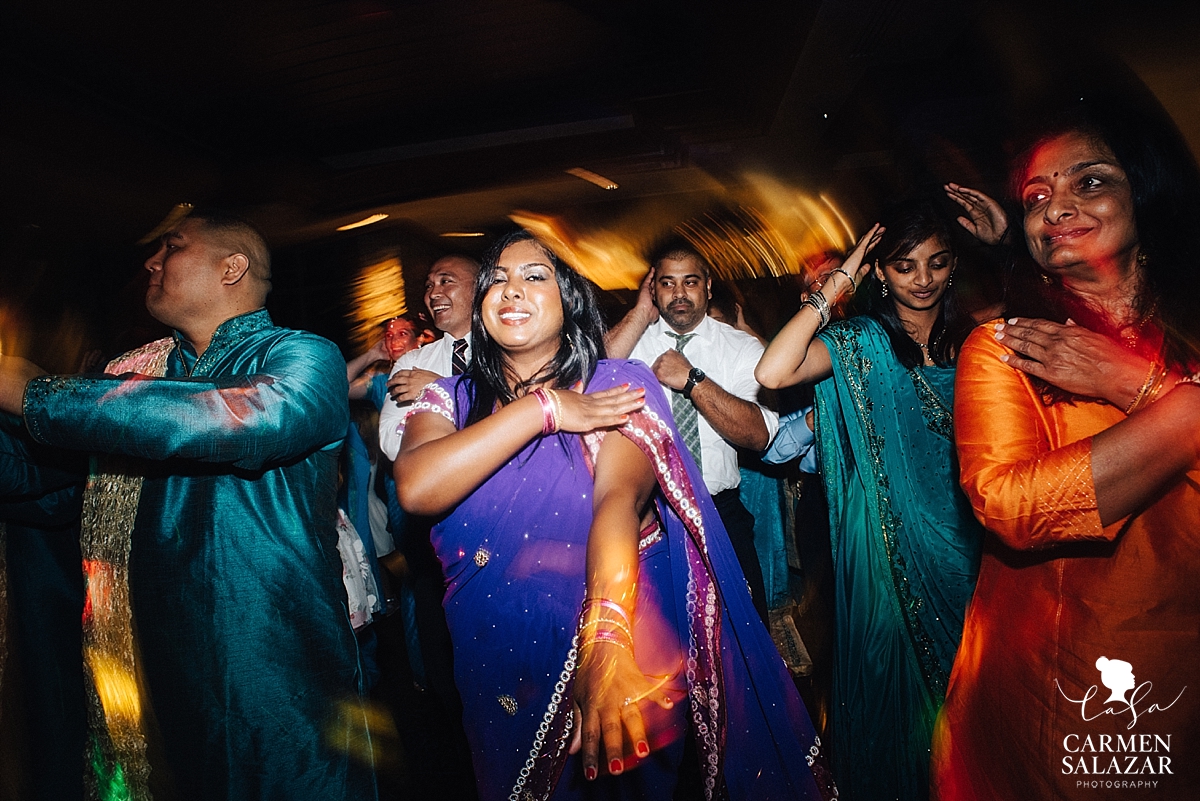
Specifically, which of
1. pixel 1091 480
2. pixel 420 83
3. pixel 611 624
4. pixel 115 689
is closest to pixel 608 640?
pixel 611 624

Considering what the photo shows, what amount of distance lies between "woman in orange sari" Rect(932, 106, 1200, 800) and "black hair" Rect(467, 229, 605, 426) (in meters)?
0.87

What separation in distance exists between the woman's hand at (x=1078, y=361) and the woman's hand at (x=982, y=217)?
2.70ft

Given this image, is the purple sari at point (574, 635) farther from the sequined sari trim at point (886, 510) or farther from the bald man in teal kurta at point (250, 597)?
the sequined sari trim at point (886, 510)

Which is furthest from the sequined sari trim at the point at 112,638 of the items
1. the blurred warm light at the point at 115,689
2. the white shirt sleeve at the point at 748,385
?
the white shirt sleeve at the point at 748,385

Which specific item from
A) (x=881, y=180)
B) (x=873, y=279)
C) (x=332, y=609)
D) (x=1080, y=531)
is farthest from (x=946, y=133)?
(x=332, y=609)

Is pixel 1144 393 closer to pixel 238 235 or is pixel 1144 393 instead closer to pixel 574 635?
pixel 574 635

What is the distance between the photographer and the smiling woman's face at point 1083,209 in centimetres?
116

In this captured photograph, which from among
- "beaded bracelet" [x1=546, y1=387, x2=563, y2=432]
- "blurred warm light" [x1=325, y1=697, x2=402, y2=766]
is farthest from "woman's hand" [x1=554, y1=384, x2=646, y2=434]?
"blurred warm light" [x1=325, y1=697, x2=402, y2=766]

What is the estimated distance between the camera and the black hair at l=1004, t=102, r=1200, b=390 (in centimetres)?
115

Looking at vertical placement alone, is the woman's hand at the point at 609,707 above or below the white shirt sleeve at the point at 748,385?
below

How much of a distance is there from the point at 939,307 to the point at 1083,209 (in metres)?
0.88

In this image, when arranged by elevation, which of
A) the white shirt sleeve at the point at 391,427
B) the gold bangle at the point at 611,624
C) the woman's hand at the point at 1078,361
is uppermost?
the white shirt sleeve at the point at 391,427

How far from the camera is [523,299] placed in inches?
53.2

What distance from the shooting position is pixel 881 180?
12.4ft
